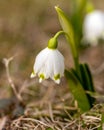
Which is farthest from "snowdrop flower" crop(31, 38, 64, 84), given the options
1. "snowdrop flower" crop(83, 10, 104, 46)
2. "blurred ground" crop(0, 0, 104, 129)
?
"snowdrop flower" crop(83, 10, 104, 46)

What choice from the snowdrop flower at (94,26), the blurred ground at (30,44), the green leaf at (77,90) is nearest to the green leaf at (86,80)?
the green leaf at (77,90)

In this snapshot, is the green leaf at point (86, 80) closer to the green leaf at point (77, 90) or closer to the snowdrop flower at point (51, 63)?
the green leaf at point (77, 90)

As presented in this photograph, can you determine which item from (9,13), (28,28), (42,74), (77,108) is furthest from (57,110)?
(9,13)

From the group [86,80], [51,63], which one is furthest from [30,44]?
[51,63]

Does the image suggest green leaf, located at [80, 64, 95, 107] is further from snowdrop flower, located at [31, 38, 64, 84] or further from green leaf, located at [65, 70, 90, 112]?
snowdrop flower, located at [31, 38, 64, 84]

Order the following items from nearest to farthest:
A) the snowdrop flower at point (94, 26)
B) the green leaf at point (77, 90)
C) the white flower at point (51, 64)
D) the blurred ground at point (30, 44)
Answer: the white flower at point (51, 64) → the green leaf at point (77, 90) → the blurred ground at point (30, 44) → the snowdrop flower at point (94, 26)

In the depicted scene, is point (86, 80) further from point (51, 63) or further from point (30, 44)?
point (30, 44)
